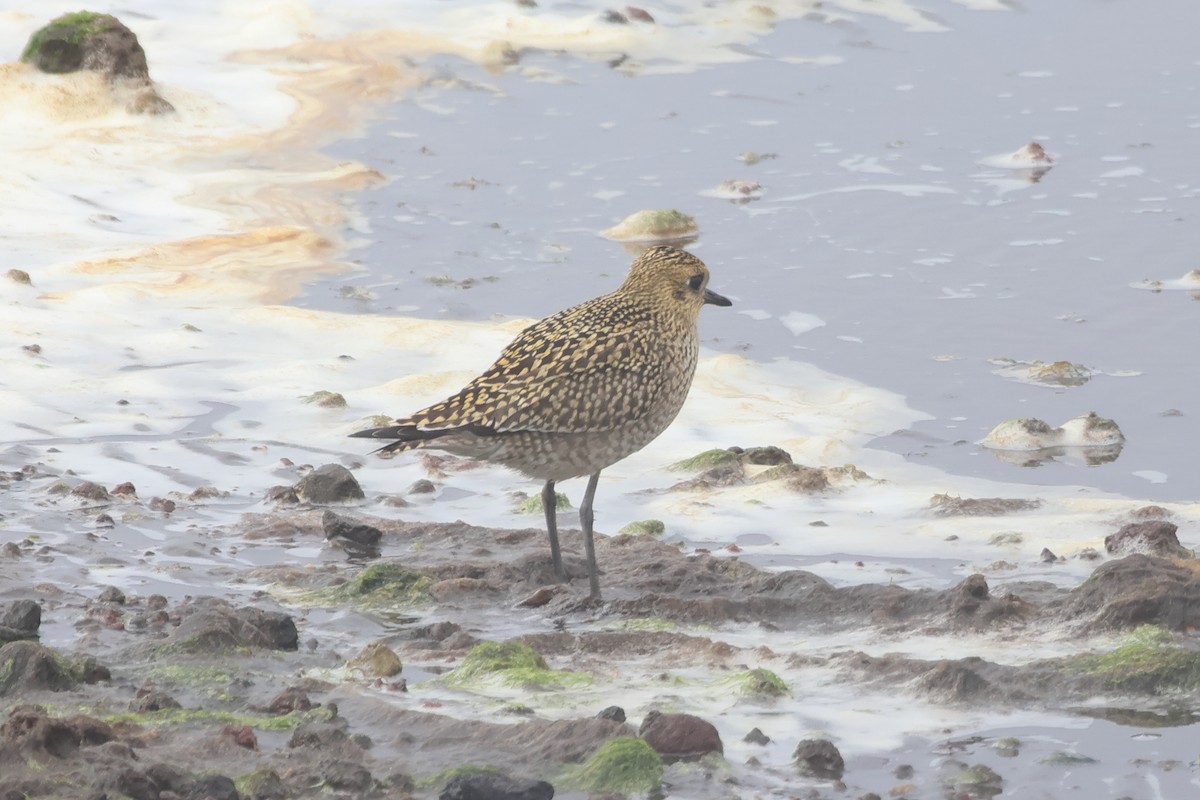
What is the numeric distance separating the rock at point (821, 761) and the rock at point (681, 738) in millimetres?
276

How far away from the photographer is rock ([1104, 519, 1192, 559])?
7066 millimetres

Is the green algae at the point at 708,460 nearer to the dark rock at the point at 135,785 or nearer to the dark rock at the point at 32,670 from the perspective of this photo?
the dark rock at the point at 32,670

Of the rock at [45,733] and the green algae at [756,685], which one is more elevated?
the rock at [45,733]

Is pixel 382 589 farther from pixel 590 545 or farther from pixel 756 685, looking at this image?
pixel 756 685

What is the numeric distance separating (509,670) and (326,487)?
2730mm

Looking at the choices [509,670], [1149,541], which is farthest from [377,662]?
[1149,541]

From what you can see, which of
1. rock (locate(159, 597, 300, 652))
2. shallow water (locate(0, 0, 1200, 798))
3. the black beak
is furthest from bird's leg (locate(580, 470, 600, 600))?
rock (locate(159, 597, 300, 652))

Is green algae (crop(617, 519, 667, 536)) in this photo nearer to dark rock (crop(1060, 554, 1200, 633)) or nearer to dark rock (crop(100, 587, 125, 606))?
dark rock (crop(1060, 554, 1200, 633))

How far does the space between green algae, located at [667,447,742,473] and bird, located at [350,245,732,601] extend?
1144 mm

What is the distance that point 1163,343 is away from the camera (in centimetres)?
1115

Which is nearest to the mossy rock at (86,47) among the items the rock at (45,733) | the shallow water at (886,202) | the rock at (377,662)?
the shallow water at (886,202)

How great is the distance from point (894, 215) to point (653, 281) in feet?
20.7

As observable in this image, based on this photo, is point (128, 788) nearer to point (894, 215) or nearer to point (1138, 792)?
point (1138, 792)

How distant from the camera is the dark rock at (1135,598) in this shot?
6.11 m
